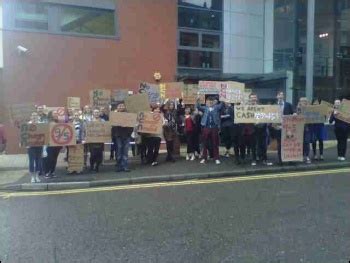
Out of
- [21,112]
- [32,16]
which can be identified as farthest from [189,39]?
[21,112]

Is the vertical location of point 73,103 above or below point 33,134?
above

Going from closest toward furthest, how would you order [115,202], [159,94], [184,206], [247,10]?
[184,206] < [115,202] < [159,94] < [247,10]

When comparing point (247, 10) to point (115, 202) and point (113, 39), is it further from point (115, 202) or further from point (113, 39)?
point (115, 202)

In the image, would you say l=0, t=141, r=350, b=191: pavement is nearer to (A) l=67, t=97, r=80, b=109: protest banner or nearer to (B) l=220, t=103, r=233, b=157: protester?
(B) l=220, t=103, r=233, b=157: protester

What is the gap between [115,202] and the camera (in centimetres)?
864

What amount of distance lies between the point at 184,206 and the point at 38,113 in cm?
545

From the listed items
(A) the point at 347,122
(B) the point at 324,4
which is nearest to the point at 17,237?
(A) the point at 347,122

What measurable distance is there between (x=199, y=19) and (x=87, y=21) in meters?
4.32

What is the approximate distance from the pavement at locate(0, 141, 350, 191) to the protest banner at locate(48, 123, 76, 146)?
30.3 inches

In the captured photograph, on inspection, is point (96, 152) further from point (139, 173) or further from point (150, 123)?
point (150, 123)

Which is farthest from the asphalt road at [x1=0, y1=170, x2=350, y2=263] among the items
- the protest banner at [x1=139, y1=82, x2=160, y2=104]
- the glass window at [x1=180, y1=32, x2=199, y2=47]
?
the glass window at [x1=180, y1=32, x2=199, y2=47]

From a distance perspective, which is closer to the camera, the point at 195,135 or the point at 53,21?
the point at 195,135

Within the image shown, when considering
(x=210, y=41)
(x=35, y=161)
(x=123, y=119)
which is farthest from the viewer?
(x=210, y=41)

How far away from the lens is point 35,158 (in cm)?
1103
